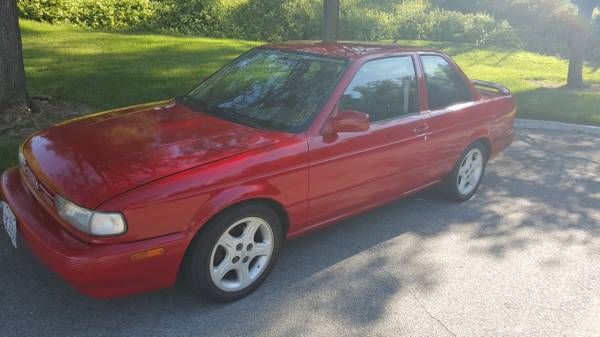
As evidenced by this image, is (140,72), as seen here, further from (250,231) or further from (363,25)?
→ (363,25)

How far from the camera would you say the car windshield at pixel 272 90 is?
12.6 ft

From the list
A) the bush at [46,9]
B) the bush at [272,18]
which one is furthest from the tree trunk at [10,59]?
the bush at [272,18]

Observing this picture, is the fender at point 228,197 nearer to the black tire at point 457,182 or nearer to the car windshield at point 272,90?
the car windshield at point 272,90

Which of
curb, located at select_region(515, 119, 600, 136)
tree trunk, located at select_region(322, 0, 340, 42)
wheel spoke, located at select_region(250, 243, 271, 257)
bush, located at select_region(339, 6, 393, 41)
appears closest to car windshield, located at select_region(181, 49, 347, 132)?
wheel spoke, located at select_region(250, 243, 271, 257)

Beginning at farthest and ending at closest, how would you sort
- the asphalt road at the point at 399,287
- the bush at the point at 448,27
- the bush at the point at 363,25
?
1. the bush at the point at 448,27
2. the bush at the point at 363,25
3. the asphalt road at the point at 399,287

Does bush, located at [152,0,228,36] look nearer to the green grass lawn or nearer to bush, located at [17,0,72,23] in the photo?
the green grass lawn

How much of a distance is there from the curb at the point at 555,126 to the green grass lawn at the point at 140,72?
290 mm

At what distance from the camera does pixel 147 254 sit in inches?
115

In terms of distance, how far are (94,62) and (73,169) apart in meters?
6.00

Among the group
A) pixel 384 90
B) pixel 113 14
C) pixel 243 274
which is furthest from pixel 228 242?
pixel 113 14

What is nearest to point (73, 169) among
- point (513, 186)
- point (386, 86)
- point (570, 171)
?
point (386, 86)

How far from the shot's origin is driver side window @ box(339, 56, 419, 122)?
13.3 feet

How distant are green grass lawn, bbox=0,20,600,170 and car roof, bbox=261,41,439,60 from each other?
2.78m

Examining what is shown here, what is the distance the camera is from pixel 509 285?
3.86m
